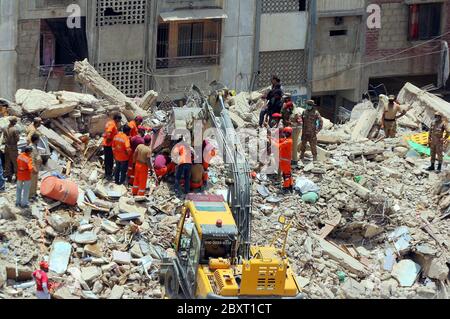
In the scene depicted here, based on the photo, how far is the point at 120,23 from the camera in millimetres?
42344

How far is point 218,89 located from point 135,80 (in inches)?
364

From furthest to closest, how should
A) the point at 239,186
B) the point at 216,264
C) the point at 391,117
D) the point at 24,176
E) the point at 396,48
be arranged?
the point at 396,48 → the point at 391,117 → the point at 24,176 → the point at 239,186 → the point at 216,264

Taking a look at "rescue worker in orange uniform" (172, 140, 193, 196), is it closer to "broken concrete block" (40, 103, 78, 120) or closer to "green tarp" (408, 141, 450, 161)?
"broken concrete block" (40, 103, 78, 120)

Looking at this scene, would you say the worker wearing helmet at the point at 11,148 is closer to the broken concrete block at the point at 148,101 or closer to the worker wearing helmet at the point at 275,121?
the broken concrete block at the point at 148,101

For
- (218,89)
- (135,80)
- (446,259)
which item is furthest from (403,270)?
(135,80)

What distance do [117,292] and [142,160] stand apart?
11.7 feet

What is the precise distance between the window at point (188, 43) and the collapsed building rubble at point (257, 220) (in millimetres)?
7775

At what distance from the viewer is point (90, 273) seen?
28.8 m

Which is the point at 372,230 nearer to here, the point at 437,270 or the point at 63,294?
the point at 437,270

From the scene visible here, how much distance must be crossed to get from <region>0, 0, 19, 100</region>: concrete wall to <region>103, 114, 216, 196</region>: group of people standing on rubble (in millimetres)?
9701

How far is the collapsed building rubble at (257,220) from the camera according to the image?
29.1 meters

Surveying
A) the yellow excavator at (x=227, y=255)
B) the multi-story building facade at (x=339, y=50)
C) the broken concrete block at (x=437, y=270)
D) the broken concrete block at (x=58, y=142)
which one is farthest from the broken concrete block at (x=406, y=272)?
the multi-story building facade at (x=339, y=50)

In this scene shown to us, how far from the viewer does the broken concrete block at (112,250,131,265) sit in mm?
29266

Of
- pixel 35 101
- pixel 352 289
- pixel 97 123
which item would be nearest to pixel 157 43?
pixel 97 123
